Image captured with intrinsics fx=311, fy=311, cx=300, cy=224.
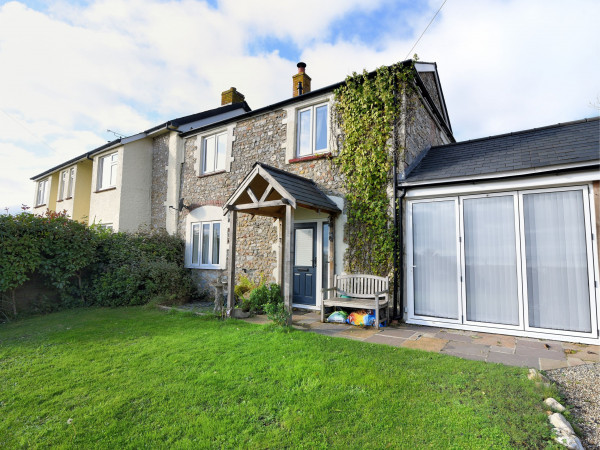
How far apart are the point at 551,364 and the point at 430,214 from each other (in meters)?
3.32

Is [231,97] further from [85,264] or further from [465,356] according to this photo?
[465,356]

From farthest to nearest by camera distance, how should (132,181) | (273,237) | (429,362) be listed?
(132,181) → (273,237) → (429,362)

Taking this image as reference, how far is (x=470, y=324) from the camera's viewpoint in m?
6.08

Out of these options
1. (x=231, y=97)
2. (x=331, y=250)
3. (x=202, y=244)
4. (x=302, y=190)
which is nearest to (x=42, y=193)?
(x=231, y=97)

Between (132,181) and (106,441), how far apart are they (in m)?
11.5

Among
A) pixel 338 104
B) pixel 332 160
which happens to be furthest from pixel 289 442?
pixel 338 104

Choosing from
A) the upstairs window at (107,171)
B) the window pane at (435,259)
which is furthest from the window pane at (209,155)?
the window pane at (435,259)

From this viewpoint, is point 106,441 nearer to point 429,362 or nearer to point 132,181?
point 429,362

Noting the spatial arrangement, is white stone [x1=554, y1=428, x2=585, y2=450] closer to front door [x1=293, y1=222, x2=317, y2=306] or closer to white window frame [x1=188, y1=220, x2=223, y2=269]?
front door [x1=293, y1=222, x2=317, y2=306]

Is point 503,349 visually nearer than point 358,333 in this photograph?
Yes

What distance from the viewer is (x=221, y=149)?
11.1 m

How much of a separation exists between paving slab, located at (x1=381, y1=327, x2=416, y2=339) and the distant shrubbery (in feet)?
21.0

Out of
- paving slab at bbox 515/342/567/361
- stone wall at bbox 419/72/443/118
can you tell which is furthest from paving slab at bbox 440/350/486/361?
stone wall at bbox 419/72/443/118

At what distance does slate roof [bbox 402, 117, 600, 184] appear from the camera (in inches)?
217
